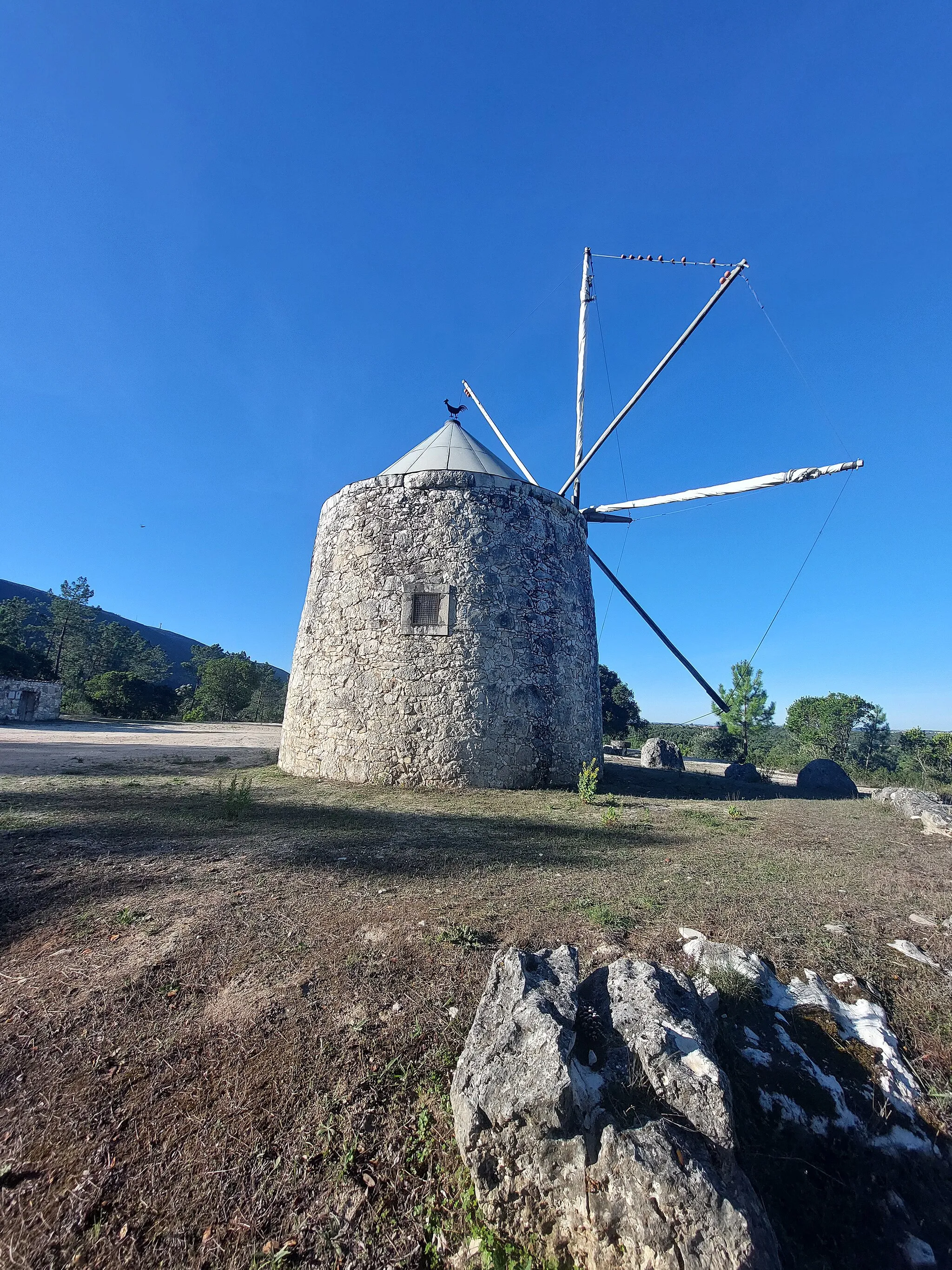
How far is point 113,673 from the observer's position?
33062 mm

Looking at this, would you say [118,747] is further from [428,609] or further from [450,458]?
Answer: [450,458]

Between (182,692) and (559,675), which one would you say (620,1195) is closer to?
(559,675)

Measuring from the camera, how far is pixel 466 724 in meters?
8.98

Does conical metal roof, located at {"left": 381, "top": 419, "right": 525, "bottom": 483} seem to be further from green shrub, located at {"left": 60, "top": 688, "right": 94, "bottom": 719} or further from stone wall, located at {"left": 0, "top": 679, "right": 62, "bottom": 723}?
green shrub, located at {"left": 60, "top": 688, "right": 94, "bottom": 719}

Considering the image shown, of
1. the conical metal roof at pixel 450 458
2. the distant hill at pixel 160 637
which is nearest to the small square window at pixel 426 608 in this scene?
the conical metal roof at pixel 450 458

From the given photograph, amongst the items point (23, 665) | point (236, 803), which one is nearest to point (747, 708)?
point (236, 803)

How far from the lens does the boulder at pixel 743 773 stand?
15.0m

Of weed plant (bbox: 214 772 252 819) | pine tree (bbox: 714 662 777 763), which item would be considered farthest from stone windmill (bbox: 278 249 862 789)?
pine tree (bbox: 714 662 777 763)

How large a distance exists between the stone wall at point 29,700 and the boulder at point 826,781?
30.5m

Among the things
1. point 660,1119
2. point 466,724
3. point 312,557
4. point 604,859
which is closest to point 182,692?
point 312,557

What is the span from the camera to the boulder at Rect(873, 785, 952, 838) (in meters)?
7.08

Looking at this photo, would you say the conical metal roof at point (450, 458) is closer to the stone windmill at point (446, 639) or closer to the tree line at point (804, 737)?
the stone windmill at point (446, 639)

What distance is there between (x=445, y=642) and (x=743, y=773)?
1113 cm

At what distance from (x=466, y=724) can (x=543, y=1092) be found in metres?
7.13
